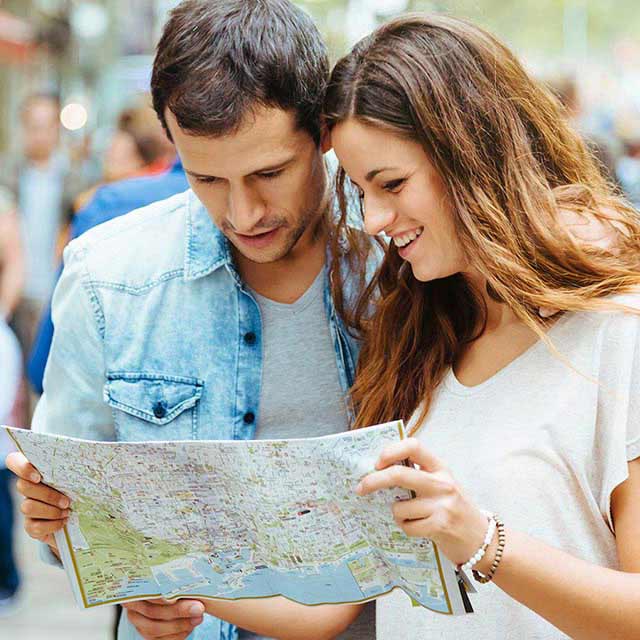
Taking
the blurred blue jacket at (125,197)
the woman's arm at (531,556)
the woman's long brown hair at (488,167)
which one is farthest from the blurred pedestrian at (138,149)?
the woman's arm at (531,556)

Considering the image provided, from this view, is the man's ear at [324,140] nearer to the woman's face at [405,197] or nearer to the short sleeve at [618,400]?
the woman's face at [405,197]

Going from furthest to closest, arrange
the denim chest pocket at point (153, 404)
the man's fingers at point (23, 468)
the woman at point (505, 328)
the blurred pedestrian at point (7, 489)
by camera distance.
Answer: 1. the blurred pedestrian at point (7, 489)
2. the denim chest pocket at point (153, 404)
3. the man's fingers at point (23, 468)
4. the woman at point (505, 328)

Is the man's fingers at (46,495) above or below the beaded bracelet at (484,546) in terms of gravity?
below

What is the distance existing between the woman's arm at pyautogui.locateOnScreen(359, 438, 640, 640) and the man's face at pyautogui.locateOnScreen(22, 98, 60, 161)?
6455 mm

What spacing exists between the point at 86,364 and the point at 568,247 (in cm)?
97

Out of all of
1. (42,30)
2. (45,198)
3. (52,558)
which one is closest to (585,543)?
Result: (52,558)

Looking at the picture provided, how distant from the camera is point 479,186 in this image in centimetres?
212

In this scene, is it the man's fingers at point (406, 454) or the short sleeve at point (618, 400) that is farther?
the short sleeve at point (618, 400)

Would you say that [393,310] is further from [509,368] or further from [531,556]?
[531,556]

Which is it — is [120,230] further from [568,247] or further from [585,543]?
[585,543]

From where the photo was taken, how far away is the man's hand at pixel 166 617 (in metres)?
2.25

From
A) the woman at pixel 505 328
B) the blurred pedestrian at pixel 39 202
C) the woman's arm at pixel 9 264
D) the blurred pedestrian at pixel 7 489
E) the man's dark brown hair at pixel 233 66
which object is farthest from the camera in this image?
the blurred pedestrian at pixel 39 202

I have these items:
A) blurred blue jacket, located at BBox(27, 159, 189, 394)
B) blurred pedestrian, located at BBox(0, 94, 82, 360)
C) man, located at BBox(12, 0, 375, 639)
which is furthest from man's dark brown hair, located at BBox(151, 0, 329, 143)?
blurred pedestrian, located at BBox(0, 94, 82, 360)

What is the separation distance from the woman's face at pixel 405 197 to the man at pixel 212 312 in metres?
0.20
